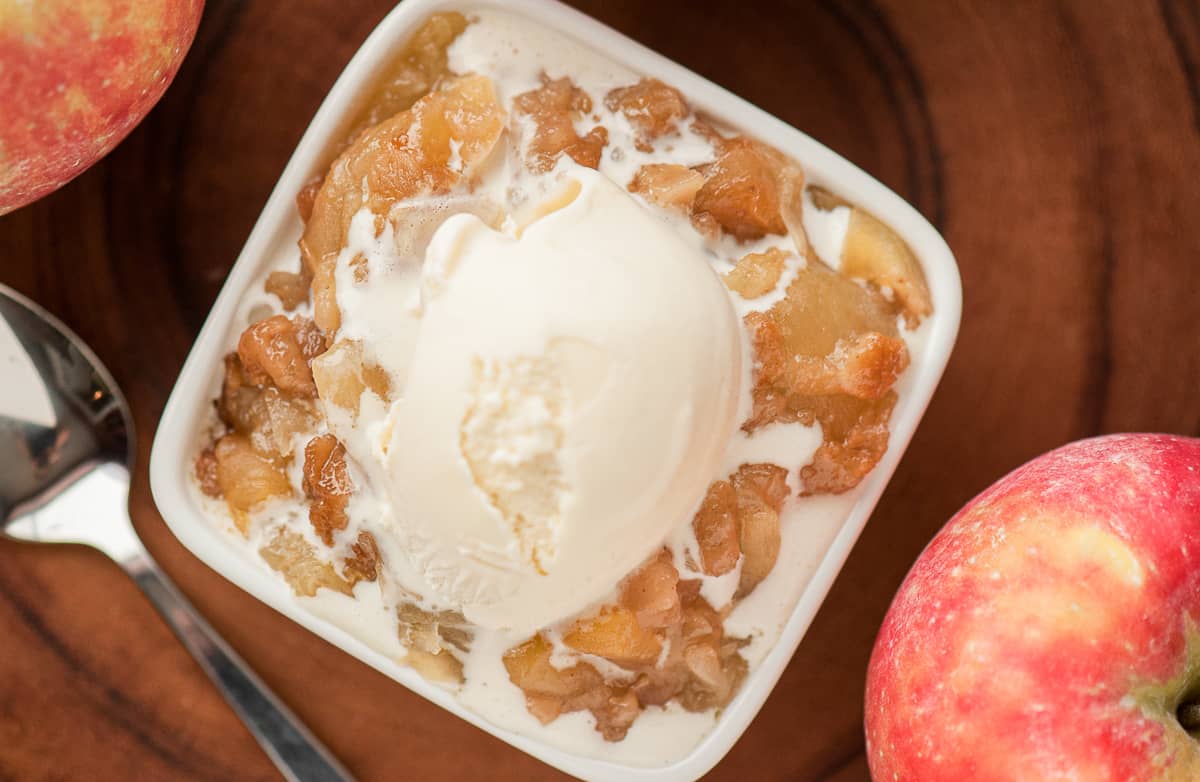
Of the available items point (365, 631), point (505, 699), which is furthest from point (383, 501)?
point (505, 699)

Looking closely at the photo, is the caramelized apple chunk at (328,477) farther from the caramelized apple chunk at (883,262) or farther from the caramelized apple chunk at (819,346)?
the caramelized apple chunk at (883,262)

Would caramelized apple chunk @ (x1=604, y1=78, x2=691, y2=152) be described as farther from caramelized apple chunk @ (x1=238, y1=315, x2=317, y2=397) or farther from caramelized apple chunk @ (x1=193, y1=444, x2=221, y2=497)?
caramelized apple chunk @ (x1=193, y1=444, x2=221, y2=497)

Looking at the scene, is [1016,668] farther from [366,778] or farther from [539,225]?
[366,778]

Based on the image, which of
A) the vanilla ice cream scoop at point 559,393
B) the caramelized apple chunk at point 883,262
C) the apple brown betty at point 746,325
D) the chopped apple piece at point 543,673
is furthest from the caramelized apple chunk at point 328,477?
the caramelized apple chunk at point 883,262

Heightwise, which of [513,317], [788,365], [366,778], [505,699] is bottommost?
[366,778]

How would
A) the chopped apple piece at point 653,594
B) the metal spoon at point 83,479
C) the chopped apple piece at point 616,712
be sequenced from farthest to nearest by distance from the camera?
the metal spoon at point 83,479
the chopped apple piece at point 616,712
the chopped apple piece at point 653,594

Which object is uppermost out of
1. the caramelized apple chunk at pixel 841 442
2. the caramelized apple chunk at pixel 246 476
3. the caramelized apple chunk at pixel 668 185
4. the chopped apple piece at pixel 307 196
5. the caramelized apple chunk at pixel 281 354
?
the caramelized apple chunk at pixel 668 185

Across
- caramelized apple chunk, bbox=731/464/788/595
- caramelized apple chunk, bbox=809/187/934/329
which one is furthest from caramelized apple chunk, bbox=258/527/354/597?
caramelized apple chunk, bbox=809/187/934/329
